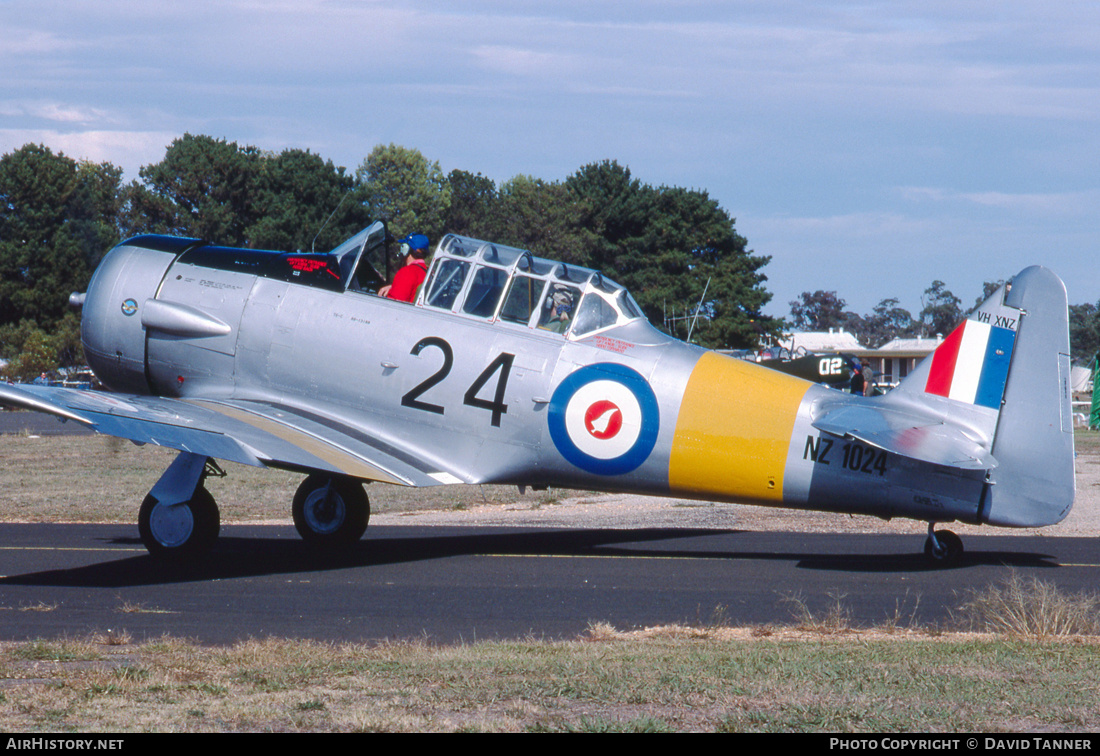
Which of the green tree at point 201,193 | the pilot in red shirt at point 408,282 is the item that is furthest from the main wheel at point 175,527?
the green tree at point 201,193

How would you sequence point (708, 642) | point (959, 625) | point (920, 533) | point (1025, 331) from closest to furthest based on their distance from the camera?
point (708, 642), point (959, 625), point (1025, 331), point (920, 533)

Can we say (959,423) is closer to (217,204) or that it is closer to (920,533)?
(920,533)

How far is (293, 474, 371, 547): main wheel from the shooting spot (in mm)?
11688

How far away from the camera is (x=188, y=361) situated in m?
11.4

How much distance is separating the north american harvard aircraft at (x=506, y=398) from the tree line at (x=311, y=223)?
36433mm

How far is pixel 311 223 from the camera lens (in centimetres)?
5703

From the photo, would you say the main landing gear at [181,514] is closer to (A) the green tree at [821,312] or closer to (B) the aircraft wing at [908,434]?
(B) the aircraft wing at [908,434]

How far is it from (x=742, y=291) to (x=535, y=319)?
59080 mm

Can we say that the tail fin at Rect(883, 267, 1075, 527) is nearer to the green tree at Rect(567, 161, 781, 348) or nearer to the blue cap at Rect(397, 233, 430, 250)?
the blue cap at Rect(397, 233, 430, 250)

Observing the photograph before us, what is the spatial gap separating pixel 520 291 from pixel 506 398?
1062 mm

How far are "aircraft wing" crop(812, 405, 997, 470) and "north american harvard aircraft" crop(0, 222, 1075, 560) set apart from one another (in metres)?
0.02

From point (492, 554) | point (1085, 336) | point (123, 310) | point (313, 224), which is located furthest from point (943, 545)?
point (1085, 336)

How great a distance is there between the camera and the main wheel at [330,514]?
11688 millimetres
